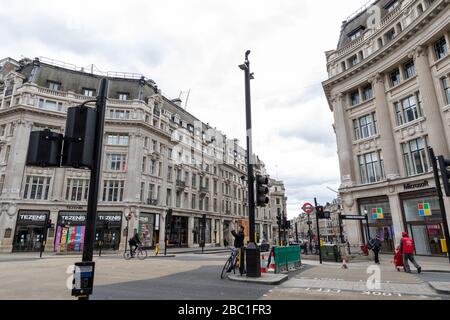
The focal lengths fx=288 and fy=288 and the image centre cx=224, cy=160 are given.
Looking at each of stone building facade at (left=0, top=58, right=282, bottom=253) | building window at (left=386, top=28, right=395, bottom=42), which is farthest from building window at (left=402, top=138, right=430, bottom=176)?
stone building facade at (left=0, top=58, right=282, bottom=253)

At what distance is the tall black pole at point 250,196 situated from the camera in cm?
1049

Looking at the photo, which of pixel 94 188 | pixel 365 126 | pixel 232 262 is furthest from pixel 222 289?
pixel 365 126

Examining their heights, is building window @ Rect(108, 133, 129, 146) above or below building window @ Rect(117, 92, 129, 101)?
below

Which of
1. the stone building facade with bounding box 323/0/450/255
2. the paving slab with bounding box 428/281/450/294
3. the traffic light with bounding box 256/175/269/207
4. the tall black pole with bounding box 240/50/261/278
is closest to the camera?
the paving slab with bounding box 428/281/450/294

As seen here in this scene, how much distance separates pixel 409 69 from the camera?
2552 centimetres

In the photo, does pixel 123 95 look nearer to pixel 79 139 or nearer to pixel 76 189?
pixel 76 189

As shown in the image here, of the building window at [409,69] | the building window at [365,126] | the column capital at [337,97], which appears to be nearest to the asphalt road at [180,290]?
the building window at [365,126]

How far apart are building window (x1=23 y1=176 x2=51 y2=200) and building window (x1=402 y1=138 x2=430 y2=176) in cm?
3860

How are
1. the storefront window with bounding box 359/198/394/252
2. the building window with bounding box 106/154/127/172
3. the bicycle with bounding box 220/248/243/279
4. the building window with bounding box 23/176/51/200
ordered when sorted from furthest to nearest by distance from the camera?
the building window with bounding box 106/154/127/172, the building window with bounding box 23/176/51/200, the storefront window with bounding box 359/198/394/252, the bicycle with bounding box 220/248/243/279

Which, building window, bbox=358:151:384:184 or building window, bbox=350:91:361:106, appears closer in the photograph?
building window, bbox=358:151:384:184

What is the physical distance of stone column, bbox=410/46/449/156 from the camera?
848 inches

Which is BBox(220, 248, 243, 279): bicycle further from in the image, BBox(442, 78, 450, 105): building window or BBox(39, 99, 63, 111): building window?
BBox(39, 99, 63, 111): building window

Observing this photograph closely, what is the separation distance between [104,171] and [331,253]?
29426 mm
